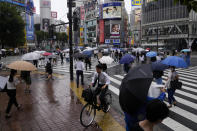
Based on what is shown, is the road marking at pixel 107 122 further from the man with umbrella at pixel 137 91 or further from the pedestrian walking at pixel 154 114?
the pedestrian walking at pixel 154 114

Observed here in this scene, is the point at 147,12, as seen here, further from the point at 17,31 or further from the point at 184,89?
the point at 184,89

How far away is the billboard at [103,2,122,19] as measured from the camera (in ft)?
271

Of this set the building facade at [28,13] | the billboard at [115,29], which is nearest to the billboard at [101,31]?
the billboard at [115,29]

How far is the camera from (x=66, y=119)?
614 centimetres

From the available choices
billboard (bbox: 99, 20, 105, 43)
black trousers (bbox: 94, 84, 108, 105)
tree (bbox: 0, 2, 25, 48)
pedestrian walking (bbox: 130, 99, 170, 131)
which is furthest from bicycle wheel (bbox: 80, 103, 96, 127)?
billboard (bbox: 99, 20, 105, 43)

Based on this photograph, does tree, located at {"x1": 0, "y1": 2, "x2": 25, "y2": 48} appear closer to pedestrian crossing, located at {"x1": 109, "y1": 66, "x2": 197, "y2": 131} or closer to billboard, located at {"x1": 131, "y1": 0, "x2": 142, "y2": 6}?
pedestrian crossing, located at {"x1": 109, "y1": 66, "x2": 197, "y2": 131}

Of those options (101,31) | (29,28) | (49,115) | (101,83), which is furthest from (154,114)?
(101,31)

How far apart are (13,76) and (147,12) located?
7877cm

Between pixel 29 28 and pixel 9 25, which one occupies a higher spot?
pixel 29 28

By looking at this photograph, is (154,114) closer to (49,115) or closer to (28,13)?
(49,115)

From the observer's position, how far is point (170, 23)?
68875 millimetres

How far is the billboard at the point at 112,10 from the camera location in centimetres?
8271

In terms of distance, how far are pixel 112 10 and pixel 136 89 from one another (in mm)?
84920

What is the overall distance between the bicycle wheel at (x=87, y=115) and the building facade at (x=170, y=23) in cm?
6068
